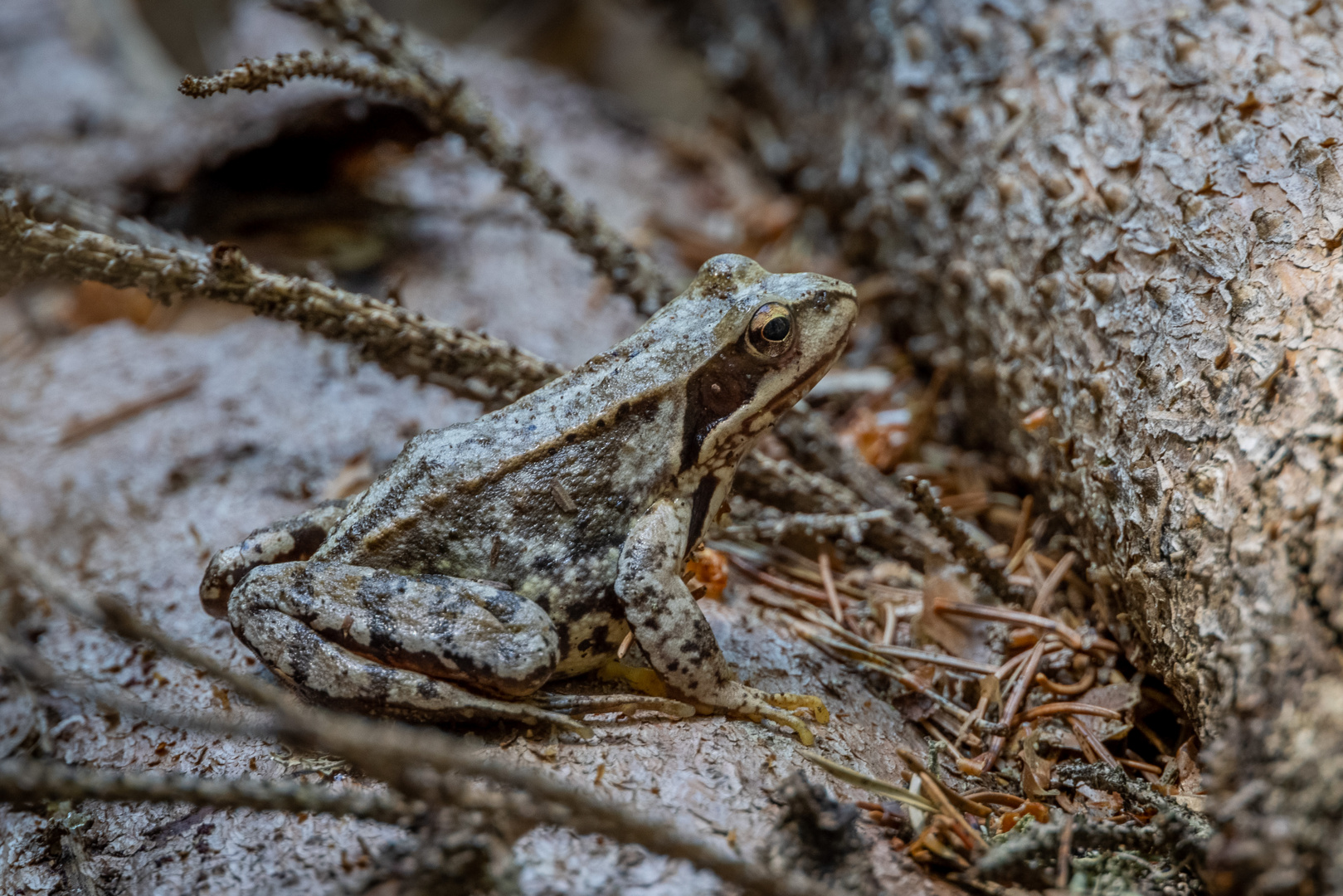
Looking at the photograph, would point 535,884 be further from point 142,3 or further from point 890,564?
point 142,3

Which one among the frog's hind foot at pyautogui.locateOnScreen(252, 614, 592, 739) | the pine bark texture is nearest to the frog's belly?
the frog's hind foot at pyautogui.locateOnScreen(252, 614, 592, 739)

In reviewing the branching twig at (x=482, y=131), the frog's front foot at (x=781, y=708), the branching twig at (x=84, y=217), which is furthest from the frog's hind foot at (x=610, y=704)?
the branching twig at (x=84, y=217)

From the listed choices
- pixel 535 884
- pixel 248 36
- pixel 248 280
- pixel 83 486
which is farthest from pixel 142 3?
pixel 535 884

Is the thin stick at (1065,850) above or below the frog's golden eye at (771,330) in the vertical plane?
below

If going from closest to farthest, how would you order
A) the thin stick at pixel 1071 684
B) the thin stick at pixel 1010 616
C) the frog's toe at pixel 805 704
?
the frog's toe at pixel 805 704
the thin stick at pixel 1071 684
the thin stick at pixel 1010 616

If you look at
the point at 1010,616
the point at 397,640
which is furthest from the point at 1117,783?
the point at 397,640

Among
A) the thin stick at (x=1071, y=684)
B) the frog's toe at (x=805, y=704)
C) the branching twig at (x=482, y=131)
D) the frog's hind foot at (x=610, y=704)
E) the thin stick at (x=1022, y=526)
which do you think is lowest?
the frog's hind foot at (x=610, y=704)

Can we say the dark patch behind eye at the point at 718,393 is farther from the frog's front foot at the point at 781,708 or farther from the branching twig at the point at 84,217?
the branching twig at the point at 84,217
